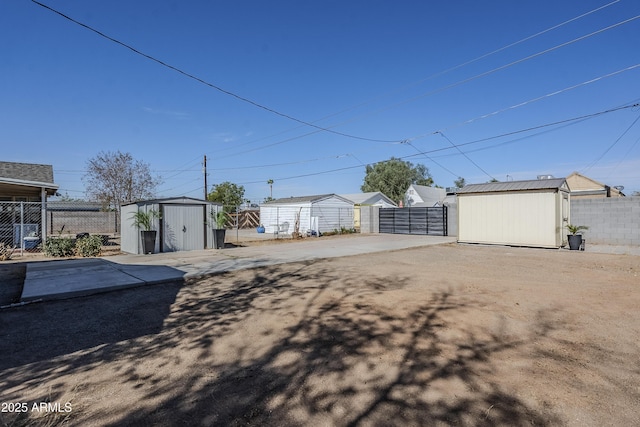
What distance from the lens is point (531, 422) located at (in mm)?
2252

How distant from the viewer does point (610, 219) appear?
13.8 m

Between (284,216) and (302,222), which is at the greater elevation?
(284,216)

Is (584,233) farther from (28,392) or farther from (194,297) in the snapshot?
(28,392)

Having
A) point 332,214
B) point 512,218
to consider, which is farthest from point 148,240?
point 512,218

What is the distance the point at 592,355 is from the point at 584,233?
14065 millimetres

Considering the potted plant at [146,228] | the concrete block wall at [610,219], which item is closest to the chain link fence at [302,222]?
the potted plant at [146,228]

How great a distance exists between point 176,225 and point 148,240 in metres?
1.29

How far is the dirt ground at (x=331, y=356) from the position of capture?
7.86ft

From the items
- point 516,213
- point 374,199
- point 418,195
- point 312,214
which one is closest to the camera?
point 516,213

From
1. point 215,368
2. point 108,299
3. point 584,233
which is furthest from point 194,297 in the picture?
point 584,233

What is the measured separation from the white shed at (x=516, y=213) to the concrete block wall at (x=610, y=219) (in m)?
1.08

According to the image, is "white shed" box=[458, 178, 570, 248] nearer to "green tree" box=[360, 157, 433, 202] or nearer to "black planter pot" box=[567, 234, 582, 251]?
"black planter pot" box=[567, 234, 582, 251]

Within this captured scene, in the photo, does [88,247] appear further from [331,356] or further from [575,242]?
[575,242]

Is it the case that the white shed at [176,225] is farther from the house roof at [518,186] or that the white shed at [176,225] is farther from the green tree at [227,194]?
the green tree at [227,194]
